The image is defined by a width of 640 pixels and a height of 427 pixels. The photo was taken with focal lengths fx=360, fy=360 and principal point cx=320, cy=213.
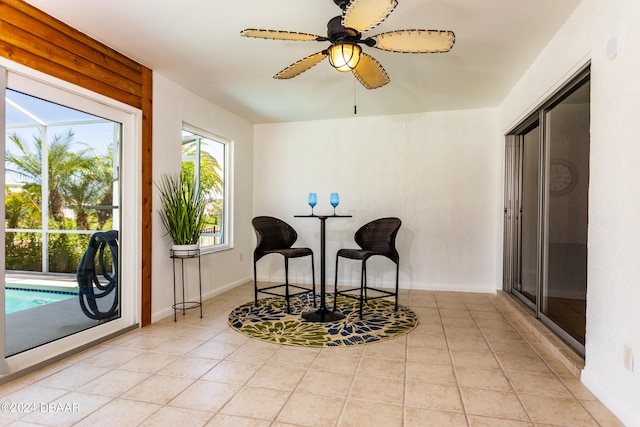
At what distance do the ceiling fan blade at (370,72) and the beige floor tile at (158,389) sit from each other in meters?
2.30

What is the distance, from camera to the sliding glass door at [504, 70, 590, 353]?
8.20 ft

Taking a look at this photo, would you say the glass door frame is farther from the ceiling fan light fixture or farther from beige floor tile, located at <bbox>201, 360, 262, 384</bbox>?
the ceiling fan light fixture

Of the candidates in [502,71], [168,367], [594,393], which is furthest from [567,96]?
[168,367]

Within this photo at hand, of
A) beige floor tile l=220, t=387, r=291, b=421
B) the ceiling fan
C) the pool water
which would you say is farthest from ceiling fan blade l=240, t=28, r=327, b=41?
the pool water

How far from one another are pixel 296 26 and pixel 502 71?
2017mm

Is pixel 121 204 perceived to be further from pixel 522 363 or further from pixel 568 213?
pixel 568 213

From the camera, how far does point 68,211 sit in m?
2.67

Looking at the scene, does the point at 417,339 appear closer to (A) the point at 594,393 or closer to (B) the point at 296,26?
(A) the point at 594,393

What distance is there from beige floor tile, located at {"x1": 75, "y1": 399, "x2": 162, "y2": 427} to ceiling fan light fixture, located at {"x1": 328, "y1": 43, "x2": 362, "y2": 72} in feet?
7.29

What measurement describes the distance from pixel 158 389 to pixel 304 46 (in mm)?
2593

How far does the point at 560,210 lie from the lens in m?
2.82

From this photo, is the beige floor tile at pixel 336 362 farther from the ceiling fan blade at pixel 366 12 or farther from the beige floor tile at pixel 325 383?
the ceiling fan blade at pixel 366 12

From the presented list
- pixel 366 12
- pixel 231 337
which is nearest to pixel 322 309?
pixel 231 337

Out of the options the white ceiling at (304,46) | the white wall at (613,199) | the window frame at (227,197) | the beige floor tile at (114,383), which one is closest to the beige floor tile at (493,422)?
the white wall at (613,199)
